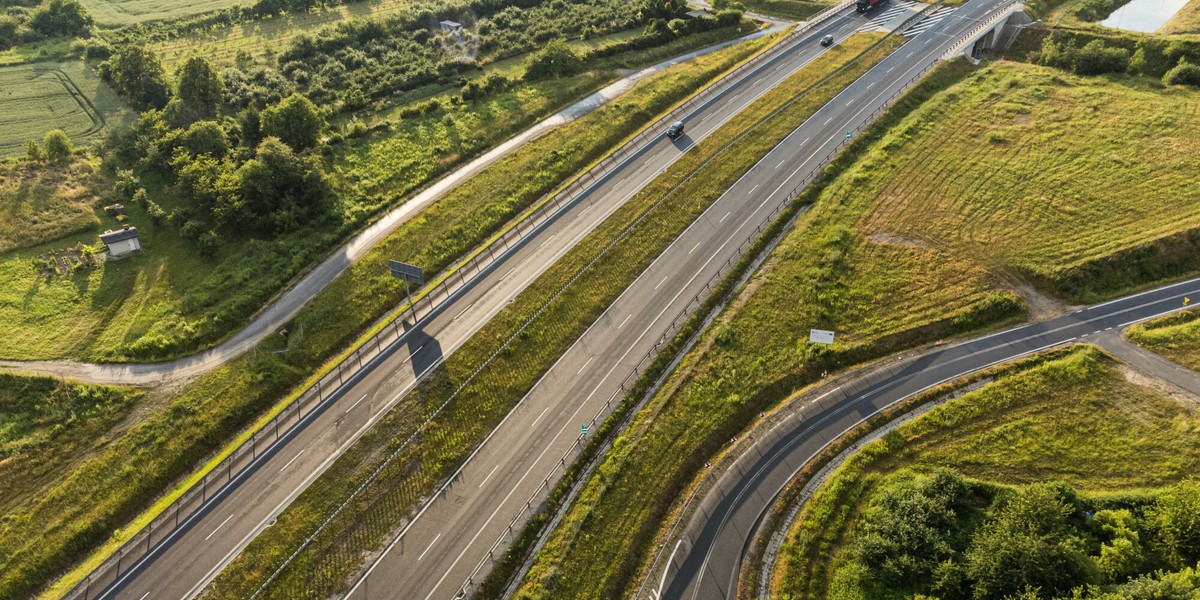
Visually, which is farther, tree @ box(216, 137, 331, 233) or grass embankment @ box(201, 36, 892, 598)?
tree @ box(216, 137, 331, 233)

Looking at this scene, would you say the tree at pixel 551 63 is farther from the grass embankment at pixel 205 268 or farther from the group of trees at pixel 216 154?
the group of trees at pixel 216 154

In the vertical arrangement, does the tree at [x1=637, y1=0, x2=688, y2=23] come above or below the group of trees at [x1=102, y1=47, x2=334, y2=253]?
above

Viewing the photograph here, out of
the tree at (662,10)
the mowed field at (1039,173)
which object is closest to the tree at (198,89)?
the tree at (662,10)

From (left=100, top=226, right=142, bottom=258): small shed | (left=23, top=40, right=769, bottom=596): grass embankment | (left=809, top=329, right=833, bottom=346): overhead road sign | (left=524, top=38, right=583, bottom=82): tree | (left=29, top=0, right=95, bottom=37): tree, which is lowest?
(left=809, top=329, right=833, bottom=346): overhead road sign

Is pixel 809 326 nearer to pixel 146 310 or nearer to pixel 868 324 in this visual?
pixel 868 324

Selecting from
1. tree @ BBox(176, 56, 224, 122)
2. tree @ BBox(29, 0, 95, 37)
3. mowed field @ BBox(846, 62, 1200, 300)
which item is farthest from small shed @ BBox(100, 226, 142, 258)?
mowed field @ BBox(846, 62, 1200, 300)

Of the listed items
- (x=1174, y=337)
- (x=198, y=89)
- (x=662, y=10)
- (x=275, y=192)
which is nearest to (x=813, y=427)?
(x=1174, y=337)

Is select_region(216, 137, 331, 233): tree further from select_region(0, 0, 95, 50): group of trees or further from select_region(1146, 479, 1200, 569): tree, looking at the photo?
select_region(1146, 479, 1200, 569): tree
